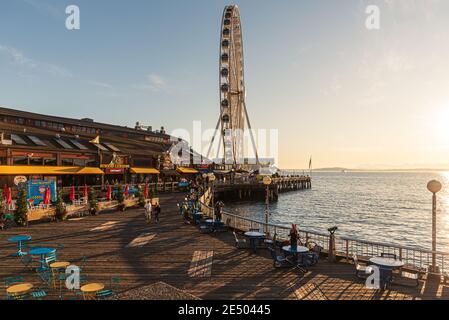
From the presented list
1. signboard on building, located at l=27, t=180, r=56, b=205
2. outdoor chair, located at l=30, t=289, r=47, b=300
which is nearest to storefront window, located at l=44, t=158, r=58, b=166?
signboard on building, located at l=27, t=180, r=56, b=205

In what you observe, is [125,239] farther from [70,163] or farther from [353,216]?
[353,216]

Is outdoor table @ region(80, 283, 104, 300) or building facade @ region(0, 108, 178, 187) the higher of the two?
building facade @ region(0, 108, 178, 187)

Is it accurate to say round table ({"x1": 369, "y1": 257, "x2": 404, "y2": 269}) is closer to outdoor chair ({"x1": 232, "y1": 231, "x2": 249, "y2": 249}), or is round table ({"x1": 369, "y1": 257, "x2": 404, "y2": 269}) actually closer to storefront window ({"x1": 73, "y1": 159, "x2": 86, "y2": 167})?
outdoor chair ({"x1": 232, "y1": 231, "x2": 249, "y2": 249})

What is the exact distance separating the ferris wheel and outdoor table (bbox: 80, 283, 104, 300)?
54.5 meters

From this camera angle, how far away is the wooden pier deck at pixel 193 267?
1033 cm

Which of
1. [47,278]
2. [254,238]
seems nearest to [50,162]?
[47,278]

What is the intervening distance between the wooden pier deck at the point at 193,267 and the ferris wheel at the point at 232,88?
4493 centimetres

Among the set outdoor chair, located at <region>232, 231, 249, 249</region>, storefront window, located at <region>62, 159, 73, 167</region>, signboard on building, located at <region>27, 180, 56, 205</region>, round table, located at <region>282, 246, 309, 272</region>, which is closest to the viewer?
round table, located at <region>282, 246, 309, 272</region>

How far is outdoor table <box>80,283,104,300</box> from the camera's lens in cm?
904

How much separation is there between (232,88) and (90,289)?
59.5 metres

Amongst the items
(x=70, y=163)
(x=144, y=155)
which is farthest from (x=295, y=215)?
(x=70, y=163)

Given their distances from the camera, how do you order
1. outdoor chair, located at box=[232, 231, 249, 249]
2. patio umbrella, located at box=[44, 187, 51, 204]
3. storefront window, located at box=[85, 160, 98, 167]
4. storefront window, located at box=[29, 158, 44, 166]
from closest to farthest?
outdoor chair, located at box=[232, 231, 249, 249], patio umbrella, located at box=[44, 187, 51, 204], storefront window, located at box=[29, 158, 44, 166], storefront window, located at box=[85, 160, 98, 167]

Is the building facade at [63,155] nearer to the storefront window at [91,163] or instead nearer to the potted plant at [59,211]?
the storefront window at [91,163]

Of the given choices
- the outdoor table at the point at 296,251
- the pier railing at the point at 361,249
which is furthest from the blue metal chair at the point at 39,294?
the pier railing at the point at 361,249
